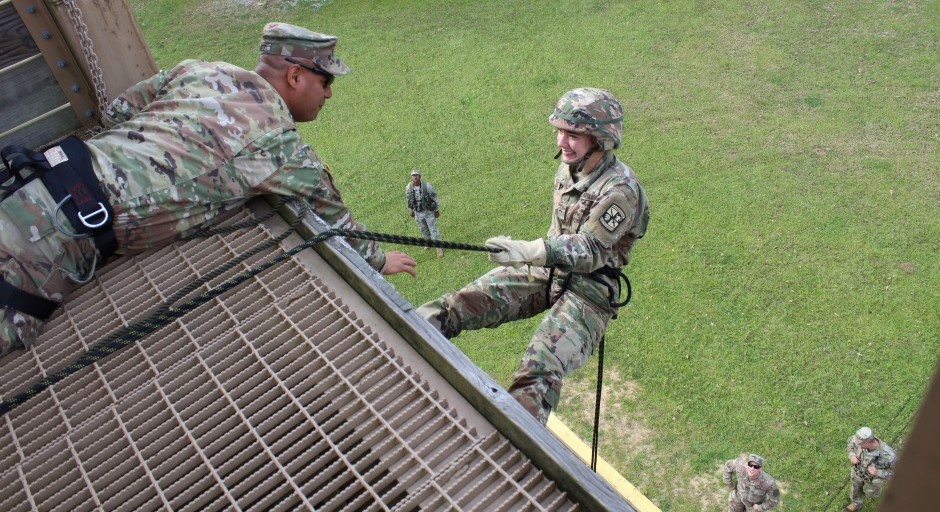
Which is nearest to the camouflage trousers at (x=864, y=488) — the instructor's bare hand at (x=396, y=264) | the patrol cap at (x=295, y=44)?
the instructor's bare hand at (x=396, y=264)

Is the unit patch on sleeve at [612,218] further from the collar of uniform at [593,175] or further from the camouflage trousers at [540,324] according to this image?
the camouflage trousers at [540,324]

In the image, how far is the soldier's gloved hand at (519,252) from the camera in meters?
4.09

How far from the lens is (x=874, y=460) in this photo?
7.77 m

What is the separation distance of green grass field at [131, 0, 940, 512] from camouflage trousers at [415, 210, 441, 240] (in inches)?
20.0

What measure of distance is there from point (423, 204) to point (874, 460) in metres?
6.70

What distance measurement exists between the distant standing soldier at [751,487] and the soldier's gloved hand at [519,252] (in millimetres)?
4766

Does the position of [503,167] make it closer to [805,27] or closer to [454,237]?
[454,237]

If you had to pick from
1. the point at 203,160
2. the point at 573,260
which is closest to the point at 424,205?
the point at 573,260

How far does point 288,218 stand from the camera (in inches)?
153

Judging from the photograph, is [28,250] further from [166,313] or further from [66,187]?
[166,313]

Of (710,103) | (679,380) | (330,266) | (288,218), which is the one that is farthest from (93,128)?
(710,103)

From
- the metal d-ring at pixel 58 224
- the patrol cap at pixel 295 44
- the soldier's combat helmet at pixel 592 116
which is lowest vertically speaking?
the soldier's combat helmet at pixel 592 116

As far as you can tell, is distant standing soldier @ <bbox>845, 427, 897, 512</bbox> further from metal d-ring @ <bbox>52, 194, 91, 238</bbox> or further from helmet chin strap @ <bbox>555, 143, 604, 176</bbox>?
metal d-ring @ <bbox>52, 194, 91, 238</bbox>

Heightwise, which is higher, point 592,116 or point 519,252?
point 592,116
